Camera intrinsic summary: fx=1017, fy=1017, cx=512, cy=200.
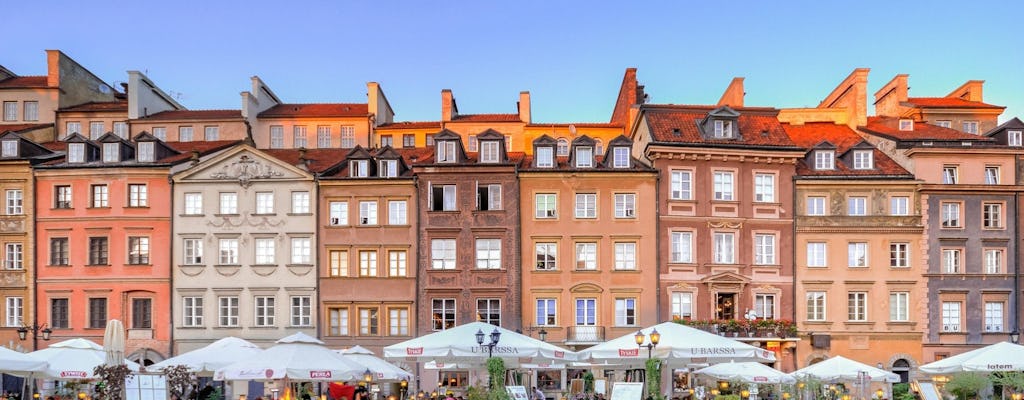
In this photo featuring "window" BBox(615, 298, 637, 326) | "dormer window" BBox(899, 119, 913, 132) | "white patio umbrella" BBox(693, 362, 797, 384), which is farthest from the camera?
"dormer window" BBox(899, 119, 913, 132)

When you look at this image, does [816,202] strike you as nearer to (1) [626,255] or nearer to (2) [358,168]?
(1) [626,255]

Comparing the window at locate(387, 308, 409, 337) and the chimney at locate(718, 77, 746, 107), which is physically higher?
the chimney at locate(718, 77, 746, 107)

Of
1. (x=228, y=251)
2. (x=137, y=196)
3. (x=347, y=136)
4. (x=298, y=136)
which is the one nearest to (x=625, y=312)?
(x=228, y=251)

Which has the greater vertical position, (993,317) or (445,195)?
(445,195)

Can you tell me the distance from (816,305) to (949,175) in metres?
7.78

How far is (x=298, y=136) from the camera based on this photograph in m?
50.1

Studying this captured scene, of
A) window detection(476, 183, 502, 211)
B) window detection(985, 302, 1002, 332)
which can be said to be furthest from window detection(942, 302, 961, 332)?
window detection(476, 183, 502, 211)

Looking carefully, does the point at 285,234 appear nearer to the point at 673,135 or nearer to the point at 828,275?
the point at 673,135

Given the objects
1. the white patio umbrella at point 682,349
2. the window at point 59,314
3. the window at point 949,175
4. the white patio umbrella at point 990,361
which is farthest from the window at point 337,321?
the window at point 949,175

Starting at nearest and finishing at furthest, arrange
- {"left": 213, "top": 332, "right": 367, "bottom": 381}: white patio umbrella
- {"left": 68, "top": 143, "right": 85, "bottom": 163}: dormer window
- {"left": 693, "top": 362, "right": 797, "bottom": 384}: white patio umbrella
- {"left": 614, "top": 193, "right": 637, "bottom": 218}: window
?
{"left": 213, "top": 332, "right": 367, "bottom": 381}: white patio umbrella → {"left": 693, "top": 362, "right": 797, "bottom": 384}: white patio umbrella → {"left": 614, "top": 193, "right": 637, "bottom": 218}: window → {"left": 68, "top": 143, "right": 85, "bottom": 163}: dormer window

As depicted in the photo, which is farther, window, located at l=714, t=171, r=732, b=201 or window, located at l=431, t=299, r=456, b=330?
window, located at l=714, t=171, r=732, b=201

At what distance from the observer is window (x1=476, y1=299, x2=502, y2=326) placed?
40.9 m

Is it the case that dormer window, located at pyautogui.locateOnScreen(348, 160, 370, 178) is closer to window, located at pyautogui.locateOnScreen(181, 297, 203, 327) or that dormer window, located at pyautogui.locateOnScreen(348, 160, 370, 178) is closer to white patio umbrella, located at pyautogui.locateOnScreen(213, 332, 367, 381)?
window, located at pyautogui.locateOnScreen(181, 297, 203, 327)

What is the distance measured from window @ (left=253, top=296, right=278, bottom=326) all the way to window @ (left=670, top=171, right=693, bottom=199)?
1691cm
